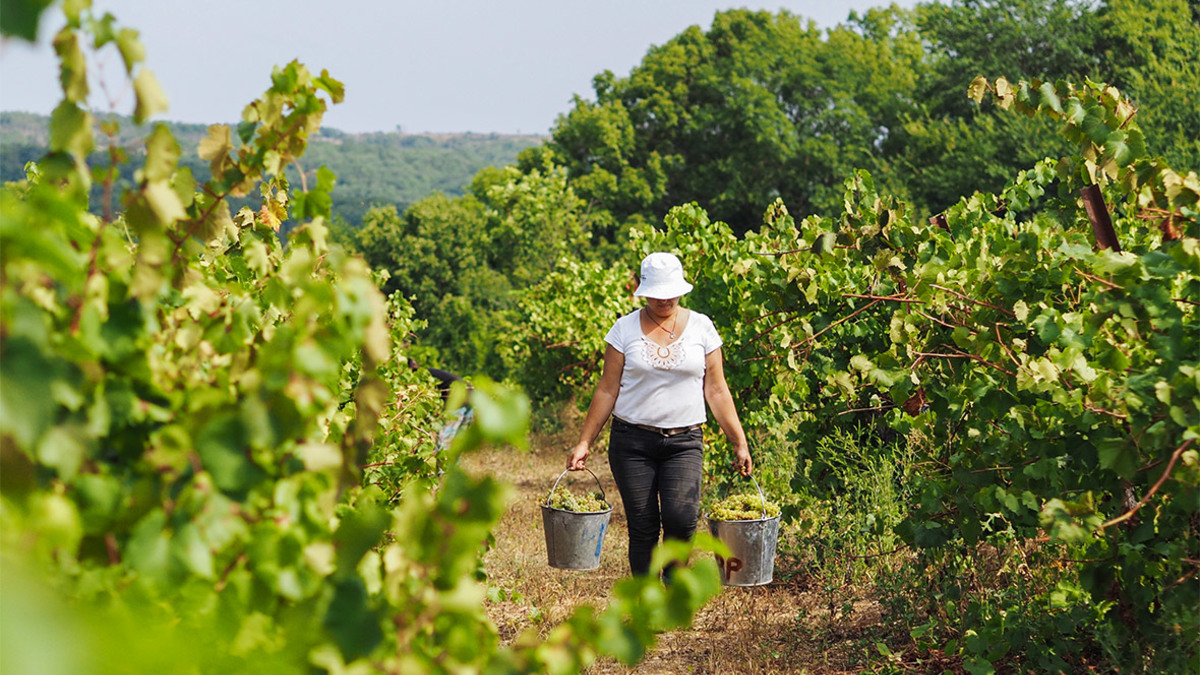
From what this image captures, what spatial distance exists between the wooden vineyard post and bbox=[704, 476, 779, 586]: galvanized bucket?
6.02ft

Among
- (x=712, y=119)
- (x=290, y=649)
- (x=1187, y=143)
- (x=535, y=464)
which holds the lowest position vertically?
(x=535, y=464)

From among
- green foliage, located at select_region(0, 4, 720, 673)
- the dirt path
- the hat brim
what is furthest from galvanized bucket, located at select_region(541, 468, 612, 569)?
green foliage, located at select_region(0, 4, 720, 673)

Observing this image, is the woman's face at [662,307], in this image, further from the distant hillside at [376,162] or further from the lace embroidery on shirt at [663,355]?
the distant hillside at [376,162]

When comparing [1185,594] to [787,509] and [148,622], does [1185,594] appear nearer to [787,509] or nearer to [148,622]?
[787,509]

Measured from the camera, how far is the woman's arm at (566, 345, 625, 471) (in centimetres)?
450

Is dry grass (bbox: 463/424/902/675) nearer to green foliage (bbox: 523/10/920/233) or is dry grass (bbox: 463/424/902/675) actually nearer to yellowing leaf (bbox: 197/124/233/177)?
yellowing leaf (bbox: 197/124/233/177)

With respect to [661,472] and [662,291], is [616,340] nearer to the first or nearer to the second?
[662,291]

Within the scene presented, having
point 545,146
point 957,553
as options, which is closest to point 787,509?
point 957,553

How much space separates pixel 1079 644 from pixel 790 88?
34.6 metres

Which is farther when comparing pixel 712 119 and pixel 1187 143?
pixel 712 119

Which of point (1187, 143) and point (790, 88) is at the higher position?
point (790, 88)

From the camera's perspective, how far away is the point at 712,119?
1375 inches

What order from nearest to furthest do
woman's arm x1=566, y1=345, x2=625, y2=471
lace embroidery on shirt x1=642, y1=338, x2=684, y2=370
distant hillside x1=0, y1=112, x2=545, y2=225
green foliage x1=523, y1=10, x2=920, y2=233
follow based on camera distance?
lace embroidery on shirt x1=642, y1=338, x2=684, y2=370 < woman's arm x1=566, y1=345, x2=625, y2=471 < green foliage x1=523, y1=10, x2=920, y2=233 < distant hillside x1=0, y1=112, x2=545, y2=225

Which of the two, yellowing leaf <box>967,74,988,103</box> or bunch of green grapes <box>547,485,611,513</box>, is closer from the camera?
yellowing leaf <box>967,74,988,103</box>
